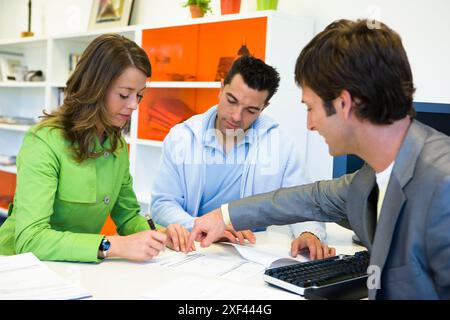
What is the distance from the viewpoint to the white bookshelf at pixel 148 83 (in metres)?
2.85

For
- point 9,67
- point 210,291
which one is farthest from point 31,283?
point 9,67

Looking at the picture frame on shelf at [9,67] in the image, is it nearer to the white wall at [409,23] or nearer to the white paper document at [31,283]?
the white wall at [409,23]

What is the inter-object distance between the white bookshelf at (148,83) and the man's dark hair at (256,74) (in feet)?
1.96

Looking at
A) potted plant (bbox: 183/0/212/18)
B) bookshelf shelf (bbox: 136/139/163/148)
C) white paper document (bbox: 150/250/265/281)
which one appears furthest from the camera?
bookshelf shelf (bbox: 136/139/163/148)

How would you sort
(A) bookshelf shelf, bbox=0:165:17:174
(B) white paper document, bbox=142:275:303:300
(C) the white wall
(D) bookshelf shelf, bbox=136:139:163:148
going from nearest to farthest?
(B) white paper document, bbox=142:275:303:300 → (C) the white wall → (D) bookshelf shelf, bbox=136:139:163:148 → (A) bookshelf shelf, bbox=0:165:17:174

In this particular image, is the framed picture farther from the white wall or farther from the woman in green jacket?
the woman in green jacket

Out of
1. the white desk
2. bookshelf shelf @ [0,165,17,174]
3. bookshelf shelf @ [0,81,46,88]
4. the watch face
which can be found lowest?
bookshelf shelf @ [0,165,17,174]

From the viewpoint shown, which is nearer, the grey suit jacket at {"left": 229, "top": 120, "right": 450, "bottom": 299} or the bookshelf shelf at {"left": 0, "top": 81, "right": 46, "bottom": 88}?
the grey suit jacket at {"left": 229, "top": 120, "right": 450, "bottom": 299}

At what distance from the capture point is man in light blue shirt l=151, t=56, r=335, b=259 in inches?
83.5

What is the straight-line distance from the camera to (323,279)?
3.94ft

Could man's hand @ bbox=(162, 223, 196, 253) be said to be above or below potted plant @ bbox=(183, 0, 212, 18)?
below

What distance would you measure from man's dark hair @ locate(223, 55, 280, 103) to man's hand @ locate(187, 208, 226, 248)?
2.61ft

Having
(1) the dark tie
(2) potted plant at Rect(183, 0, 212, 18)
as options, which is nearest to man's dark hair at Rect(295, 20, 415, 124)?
(1) the dark tie
